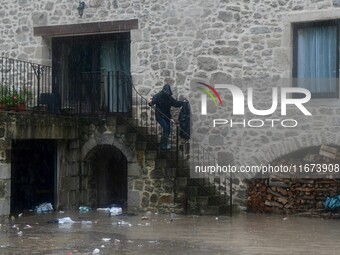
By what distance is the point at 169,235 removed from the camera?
1340 cm

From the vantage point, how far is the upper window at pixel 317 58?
17.1 m

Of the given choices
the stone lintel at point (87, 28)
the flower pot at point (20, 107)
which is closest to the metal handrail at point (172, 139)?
the stone lintel at point (87, 28)

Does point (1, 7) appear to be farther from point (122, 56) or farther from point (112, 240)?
point (112, 240)

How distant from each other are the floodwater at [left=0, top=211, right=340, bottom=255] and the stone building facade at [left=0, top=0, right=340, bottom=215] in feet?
5.49

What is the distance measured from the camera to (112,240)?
12.8 meters

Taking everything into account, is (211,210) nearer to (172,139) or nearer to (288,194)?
(288,194)

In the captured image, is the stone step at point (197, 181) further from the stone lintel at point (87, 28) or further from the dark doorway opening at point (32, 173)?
the stone lintel at point (87, 28)

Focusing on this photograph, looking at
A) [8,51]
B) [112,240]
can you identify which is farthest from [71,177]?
[112,240]

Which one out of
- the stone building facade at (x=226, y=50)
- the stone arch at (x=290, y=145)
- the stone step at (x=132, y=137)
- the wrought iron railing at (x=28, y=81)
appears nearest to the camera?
the stone arch at (x=290, y=145)

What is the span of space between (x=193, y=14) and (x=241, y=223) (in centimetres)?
523

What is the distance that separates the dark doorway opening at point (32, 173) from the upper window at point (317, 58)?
18.7ft

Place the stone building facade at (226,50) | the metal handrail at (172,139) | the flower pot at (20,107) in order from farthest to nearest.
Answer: the metal handrail at (172,139), the stone building facade at (226,50), the flower pot at (20,107)

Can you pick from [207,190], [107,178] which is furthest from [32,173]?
[207,190]

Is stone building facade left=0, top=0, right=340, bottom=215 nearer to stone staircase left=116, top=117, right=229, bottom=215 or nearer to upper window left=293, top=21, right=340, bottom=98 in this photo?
upper window left=293, top=21, right=340, bottom=98
